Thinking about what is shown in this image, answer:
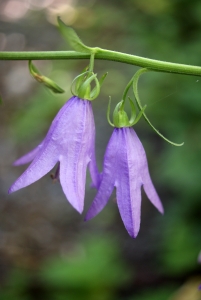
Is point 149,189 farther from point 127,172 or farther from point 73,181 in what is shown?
point 73,181

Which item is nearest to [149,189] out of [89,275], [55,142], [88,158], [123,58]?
[88,158]

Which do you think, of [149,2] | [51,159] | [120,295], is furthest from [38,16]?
[51,159]

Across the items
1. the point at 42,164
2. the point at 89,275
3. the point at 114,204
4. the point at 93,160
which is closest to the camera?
the point at 42,164

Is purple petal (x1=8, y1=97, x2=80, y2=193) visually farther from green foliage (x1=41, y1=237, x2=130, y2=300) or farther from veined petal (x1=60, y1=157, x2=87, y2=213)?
green foliage (x1=41, y1=237, x2=130, y2=300)

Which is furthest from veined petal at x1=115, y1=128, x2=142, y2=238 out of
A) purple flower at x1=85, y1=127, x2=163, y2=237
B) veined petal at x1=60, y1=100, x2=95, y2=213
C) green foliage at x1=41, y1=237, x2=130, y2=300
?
green foliage at x1=41, y1=237, x2=130, y2=300

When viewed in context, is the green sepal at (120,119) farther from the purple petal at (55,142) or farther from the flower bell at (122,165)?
the purple petal at (55,142)
